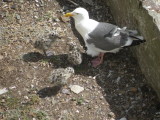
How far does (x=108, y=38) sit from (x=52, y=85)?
105 cm

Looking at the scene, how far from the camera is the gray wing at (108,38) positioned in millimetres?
5359

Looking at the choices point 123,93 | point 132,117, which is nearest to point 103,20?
point 123,93

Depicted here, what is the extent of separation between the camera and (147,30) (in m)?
4.91

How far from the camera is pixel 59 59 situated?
5613 mm

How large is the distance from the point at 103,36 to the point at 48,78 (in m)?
0.99

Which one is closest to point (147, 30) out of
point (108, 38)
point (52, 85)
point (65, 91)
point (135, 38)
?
point (135, 38)

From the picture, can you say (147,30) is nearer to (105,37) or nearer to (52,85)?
(105,37)

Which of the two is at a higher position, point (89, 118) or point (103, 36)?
point (103, 36)

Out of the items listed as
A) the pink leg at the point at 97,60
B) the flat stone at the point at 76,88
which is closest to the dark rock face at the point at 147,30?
the pink leg at the point at 97,60

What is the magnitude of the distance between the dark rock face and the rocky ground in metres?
0.23

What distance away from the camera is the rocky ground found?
4914 millimetres

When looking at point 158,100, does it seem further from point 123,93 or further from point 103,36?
point 103,36

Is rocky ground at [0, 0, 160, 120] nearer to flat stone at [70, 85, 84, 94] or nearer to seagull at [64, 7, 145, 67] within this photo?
flat stone at [70, 85, 84, 94]

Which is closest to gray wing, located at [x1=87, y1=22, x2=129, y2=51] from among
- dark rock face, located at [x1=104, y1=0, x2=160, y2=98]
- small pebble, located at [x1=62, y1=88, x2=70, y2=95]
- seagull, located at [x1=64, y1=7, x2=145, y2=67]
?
seagull, located at [x1=64, y1=7, x2=145, y2=67]
